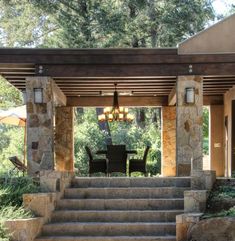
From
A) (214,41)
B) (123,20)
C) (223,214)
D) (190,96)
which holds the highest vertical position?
→ (123,20)

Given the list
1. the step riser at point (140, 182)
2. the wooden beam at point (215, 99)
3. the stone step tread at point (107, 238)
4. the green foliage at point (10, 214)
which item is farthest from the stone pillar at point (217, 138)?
the green foliage at point (10, 214)

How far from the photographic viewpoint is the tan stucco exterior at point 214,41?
38.5 feet

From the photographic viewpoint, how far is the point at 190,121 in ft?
38.5

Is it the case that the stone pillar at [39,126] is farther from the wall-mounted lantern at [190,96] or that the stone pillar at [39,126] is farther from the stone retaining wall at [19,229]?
the stone retaining wall at [19,229]

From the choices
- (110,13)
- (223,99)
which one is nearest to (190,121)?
(223,99)

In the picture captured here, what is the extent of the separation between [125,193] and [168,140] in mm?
7419

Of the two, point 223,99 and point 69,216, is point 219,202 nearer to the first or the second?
point 69,216

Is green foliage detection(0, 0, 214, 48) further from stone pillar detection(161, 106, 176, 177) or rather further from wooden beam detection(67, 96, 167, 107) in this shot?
stone pillar detection(161, 106, 176, 177)

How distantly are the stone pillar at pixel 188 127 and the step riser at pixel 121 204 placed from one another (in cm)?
207

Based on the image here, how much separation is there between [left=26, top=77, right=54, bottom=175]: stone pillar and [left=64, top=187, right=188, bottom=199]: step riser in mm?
1684

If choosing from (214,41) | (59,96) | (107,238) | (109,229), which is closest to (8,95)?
(59,96)

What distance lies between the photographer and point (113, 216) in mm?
9406

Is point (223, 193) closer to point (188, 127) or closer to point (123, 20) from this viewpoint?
point (188, 127)

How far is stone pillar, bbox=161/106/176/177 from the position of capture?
17.2 m
